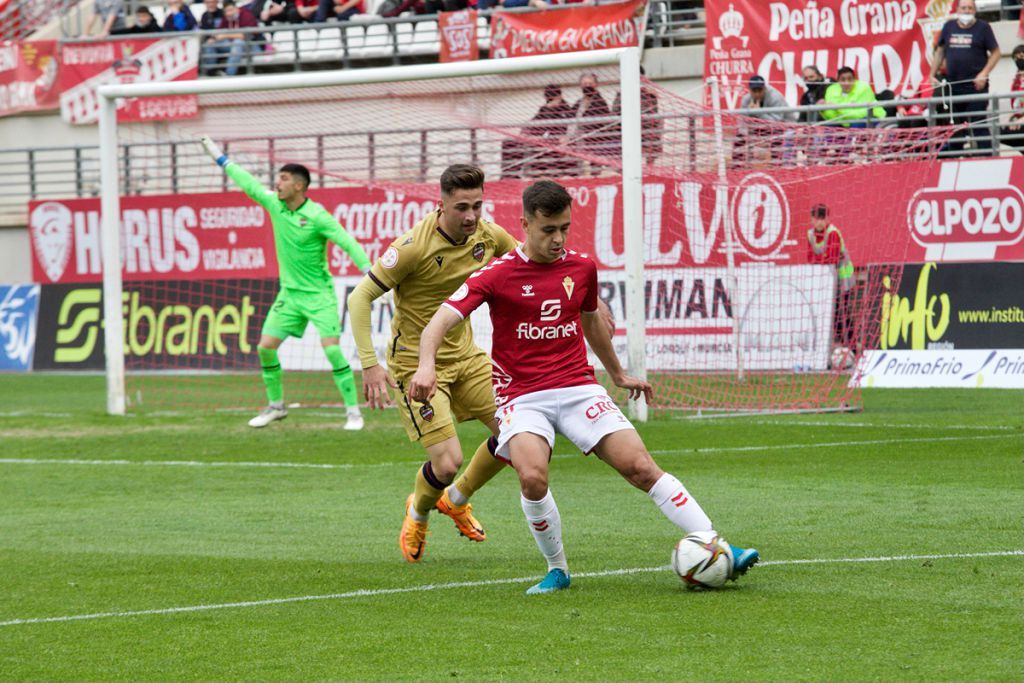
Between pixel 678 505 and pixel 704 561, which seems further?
pixel 678 505

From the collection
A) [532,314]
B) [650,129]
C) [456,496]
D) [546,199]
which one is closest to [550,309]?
[532,314]

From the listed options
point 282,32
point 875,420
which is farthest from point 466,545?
point 282,32

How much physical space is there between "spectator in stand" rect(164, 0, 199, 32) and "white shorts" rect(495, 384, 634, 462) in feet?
76.8

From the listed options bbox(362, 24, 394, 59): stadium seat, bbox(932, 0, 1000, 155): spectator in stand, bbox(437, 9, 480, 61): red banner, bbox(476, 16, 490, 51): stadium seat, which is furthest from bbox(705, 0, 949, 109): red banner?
bbox(362, 24, 394, 59): stadium seat

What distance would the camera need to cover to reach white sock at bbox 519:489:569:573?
6777 mm

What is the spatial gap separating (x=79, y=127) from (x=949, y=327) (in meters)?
19.2

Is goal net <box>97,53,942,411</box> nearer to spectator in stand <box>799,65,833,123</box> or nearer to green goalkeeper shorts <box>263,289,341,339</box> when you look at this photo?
green goalkeeper shorts <box>263,289,341,339</box>

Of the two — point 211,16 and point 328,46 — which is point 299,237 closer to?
point 328,46

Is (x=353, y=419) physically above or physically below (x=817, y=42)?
below

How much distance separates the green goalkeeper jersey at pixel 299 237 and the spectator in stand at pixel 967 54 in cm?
939

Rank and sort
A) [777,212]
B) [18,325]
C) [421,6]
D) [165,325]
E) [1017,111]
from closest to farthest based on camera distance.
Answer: [777,212], [1017,111], [165,325], [18,325], [421,6]

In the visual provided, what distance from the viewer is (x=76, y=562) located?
8016 mm

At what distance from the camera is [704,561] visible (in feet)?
21.4

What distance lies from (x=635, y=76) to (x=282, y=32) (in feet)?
50.7
